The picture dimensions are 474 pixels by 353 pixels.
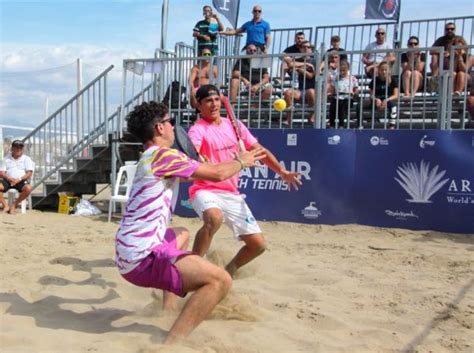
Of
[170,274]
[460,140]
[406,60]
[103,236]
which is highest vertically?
[406,60]

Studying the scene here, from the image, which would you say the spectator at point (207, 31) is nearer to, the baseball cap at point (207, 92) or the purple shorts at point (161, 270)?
the baseball cap at point (207, 92)

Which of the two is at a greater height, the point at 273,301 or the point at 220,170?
the point at 220,170

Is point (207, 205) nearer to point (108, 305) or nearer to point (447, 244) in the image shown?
point (108, 305)

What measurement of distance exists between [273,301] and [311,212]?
4522 mm

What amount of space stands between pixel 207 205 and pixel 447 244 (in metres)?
4.27

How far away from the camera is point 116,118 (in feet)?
37.5

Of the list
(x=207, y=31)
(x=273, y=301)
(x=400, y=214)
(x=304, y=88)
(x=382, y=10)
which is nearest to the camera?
(x=273, y=301)

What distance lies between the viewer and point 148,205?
3529 mm

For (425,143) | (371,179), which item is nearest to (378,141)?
(371,179)

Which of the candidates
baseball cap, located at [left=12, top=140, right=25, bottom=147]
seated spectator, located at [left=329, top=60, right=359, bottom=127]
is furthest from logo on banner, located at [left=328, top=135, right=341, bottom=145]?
baseball cap, located at [left=12, top=140, right=25, bottom=147]

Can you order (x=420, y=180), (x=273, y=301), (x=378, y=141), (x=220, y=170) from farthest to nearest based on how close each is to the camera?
(x=378, y=141), (x=420, y=180), (x=273, y=301), (x=220, y=170)

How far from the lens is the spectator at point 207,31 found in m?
11.6

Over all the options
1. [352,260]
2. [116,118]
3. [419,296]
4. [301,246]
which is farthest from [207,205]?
[116,118]

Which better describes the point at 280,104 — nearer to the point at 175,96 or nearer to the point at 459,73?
the point at 175,96
